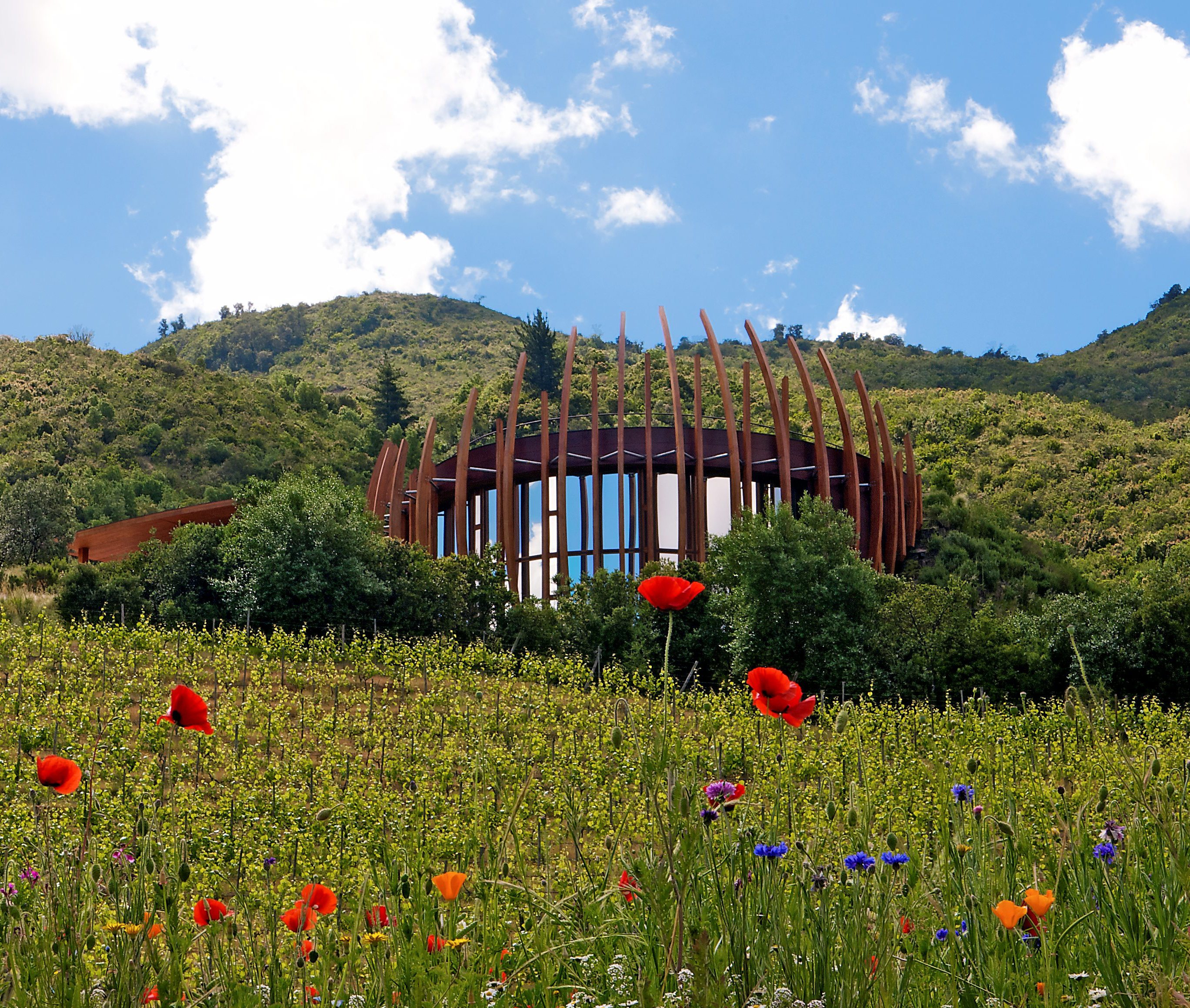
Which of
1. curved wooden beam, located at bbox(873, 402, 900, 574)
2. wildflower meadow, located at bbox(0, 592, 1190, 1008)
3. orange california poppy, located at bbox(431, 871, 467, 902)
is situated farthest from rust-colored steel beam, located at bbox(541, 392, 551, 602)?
orange california poppy, located at bbox(431, 871, 467, 902)

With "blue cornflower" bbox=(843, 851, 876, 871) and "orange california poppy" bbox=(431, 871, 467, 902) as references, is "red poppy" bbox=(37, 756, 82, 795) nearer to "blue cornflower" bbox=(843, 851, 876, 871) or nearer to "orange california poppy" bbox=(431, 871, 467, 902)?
"orange california poppy" bbox=(431, 871, 467, 902)

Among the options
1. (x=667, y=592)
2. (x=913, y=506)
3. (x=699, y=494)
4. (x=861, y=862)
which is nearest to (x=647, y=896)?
(x=861, y=862)

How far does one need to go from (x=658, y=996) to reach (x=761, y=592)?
18.2m

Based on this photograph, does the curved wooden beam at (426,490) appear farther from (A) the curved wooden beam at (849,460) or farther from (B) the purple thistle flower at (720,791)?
(B) the purple thistle flower at (720,791)

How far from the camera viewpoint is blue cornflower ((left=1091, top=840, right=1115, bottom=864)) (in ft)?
9.77

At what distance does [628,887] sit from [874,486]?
984 inches

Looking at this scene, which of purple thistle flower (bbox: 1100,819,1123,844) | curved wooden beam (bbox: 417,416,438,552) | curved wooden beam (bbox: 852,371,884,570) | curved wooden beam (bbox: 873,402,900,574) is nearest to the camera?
purple thistle flower (bbox: 1100,819,1123,844)

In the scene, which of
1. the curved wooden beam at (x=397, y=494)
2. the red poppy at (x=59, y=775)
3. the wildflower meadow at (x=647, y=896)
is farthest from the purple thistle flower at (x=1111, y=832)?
the curved wooden beam at (x=397, y=494)

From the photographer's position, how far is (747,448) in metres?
24.7

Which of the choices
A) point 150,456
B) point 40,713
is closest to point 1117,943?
point 40,713

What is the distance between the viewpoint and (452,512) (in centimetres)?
→ 2841

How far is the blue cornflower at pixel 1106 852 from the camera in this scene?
2.98 meters

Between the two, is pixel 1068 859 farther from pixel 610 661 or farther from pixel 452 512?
pixel 452 512

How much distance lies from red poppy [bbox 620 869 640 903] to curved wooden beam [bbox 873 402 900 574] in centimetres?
2404
